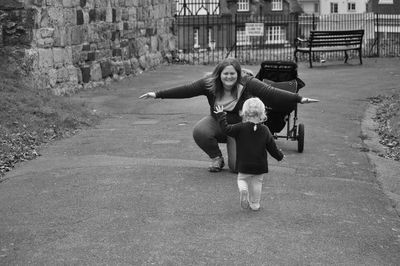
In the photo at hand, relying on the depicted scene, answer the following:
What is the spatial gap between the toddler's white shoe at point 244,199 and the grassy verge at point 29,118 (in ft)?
10.2

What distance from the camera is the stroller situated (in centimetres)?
897

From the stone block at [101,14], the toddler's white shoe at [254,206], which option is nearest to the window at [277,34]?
the stone block at [101,14]

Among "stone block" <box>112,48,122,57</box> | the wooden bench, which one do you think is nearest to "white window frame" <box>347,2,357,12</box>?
the wooden bench

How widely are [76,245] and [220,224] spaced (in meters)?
1.28

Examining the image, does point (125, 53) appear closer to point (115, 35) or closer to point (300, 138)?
point (115, 35)

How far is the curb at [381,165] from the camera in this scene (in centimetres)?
732

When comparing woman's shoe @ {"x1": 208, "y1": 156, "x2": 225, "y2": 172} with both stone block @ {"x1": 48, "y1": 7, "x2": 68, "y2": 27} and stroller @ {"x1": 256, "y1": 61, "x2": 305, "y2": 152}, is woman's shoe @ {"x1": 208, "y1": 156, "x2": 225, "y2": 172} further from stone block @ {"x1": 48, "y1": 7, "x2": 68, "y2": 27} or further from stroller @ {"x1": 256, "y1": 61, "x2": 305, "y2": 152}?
stone block @ {"x1": 48, "y1": 7, "x2": 68, "y2": 27}

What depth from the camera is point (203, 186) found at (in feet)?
24.0

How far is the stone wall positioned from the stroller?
203 inches

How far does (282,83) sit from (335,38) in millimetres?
12752

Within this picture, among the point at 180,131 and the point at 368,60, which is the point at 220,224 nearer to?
the point at 180,131

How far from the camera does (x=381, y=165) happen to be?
866cm

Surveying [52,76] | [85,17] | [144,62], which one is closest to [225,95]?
[52,76]

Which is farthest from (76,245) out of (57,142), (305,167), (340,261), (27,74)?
(27,74)
